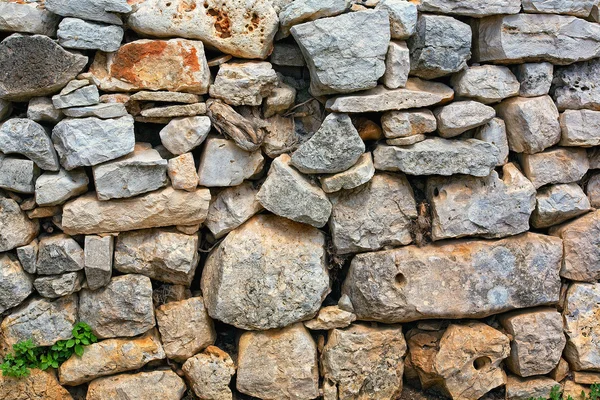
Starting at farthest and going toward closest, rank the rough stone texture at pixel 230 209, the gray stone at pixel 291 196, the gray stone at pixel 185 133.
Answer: the rough stone texture at pixel 230 209 < the gray stone at pixel 291 196 < the gray stone at pixel 185 133

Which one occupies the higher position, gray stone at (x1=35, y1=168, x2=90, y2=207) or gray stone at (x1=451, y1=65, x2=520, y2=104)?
gray stone at (x1=451, y1=65, x2=520, y2=104)

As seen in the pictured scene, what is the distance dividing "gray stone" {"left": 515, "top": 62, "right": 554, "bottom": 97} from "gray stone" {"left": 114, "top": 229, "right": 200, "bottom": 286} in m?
2.32

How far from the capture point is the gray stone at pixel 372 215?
3.72 m

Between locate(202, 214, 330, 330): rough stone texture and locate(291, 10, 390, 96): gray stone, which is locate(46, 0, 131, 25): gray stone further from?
locate(202, 214, 330, 330): rough stone texture

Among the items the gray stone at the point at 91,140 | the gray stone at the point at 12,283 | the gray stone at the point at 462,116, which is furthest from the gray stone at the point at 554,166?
the gray stone at the point at 12,283

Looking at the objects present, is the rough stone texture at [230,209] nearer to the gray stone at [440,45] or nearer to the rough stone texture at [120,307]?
the rough stone texture at [120,307]

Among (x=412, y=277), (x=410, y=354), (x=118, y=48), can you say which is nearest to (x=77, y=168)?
(x=118, y=48)

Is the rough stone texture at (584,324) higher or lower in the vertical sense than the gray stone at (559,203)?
lower

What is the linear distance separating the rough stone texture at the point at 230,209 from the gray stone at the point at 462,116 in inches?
48.8

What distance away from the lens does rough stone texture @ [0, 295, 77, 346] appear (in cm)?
357

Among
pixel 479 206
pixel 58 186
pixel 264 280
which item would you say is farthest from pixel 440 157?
pixel 58 186

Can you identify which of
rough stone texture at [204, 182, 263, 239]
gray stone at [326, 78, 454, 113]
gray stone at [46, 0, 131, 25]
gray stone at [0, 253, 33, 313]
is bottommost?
gray stone at [0, 253, 33, 313]

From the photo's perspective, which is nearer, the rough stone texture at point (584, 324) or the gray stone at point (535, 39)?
the gray stone at point (535, 39)

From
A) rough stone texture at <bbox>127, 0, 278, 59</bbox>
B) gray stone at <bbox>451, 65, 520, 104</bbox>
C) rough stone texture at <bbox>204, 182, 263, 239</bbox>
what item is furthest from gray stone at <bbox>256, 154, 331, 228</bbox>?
gray stone at <bbox>451, 65, 520, 104</bbox>
